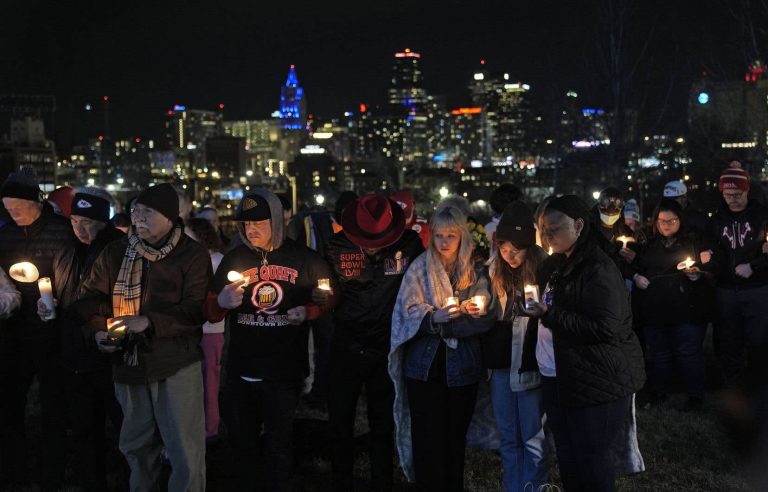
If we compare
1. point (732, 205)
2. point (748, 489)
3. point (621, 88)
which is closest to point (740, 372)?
point (732, 205)

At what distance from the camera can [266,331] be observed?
4.80 meters

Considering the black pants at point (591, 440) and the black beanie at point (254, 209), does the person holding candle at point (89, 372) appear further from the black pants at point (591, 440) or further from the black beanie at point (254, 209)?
the black pants at point (591, 440)

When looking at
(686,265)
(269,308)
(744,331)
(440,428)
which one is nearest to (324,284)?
(269,308)

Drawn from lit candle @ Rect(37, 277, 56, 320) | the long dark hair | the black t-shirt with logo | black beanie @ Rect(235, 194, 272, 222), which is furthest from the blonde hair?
lit candle @ Rect(37, 277, 56, 320)

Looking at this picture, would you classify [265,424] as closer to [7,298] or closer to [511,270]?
[511,270]

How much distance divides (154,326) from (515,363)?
2359 millimetres

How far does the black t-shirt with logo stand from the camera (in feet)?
15.7

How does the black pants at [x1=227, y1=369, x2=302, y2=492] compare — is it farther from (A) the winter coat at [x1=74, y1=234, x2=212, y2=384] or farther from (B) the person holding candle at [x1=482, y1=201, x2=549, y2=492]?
(B) the person holding candle at [x1=482, y1=201, x2=549, y2=492]

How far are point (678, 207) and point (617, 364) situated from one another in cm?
369

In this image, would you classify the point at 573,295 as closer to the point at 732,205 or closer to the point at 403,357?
the point at 403,357

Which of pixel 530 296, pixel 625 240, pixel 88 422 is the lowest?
pixel 88 422

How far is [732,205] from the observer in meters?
7.44

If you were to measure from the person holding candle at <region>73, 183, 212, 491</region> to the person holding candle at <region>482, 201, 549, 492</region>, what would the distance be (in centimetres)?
202

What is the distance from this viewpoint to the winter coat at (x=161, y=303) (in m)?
4.52
